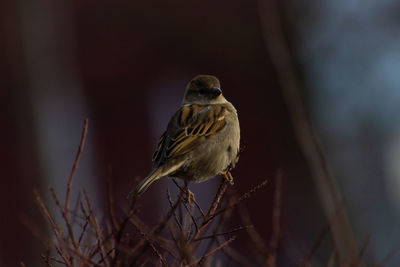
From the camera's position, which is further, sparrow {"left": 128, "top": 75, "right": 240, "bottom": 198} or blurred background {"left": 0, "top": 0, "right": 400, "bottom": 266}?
blurred background {"left": 0, "top": 0, "right": 400, "bottom": 266}

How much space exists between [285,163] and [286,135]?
733 mm

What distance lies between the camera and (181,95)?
17375 mm

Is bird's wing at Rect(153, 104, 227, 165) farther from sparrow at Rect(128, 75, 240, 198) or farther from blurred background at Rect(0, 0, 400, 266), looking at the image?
blurred background at Rect(0, 0, 400, 266)

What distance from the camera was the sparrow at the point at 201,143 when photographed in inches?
219

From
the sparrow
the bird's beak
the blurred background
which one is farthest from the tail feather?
the blurred background

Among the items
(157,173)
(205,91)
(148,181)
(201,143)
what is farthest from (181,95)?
(148,181)

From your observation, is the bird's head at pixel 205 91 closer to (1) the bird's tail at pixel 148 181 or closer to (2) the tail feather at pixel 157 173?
(2) the tail feather at pixel 157 173

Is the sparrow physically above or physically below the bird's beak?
below

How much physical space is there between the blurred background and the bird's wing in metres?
8.21

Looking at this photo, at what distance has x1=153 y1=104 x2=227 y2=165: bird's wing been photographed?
18.4 ft

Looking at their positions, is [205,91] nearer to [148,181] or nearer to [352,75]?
[148,181]

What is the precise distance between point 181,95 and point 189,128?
38.0 feet

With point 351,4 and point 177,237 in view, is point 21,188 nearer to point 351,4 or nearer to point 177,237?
point 351,4

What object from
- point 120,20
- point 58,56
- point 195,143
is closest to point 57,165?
point 58,56
